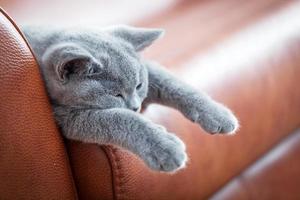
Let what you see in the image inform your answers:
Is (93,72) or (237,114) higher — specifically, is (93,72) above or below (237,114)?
above

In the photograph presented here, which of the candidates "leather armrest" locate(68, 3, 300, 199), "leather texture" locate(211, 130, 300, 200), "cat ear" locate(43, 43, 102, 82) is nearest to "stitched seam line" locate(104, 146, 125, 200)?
"leather armrest" locate(68, 3, 300, 199)

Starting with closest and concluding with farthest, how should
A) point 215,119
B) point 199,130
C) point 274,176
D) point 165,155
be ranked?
1. point 165,155
2. point 215,119
3. point 199,130
4. point 274,176

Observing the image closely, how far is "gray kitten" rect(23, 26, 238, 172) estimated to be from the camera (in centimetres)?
67

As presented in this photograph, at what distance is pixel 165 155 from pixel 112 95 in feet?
0.46

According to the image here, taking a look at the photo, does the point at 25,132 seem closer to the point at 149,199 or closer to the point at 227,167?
the point at 149,199

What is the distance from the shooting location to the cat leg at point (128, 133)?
2.10ft

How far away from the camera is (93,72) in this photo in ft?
2.37

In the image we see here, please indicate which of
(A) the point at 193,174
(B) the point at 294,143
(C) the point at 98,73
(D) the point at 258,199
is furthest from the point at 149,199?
(B) the point at 294,143

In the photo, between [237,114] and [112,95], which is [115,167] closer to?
[112,95]

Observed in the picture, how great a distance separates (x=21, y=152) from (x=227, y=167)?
0.41 meters

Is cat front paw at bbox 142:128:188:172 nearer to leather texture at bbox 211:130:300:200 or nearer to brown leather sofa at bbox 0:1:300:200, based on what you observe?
brown leather sofa at bbox 0:1:300:200

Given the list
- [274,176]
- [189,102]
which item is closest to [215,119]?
[189,102]

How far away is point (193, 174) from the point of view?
865 mm

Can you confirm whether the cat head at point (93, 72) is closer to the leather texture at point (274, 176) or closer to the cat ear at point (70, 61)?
the cat ear at point (70, 61)
